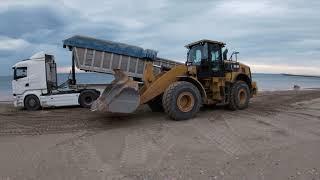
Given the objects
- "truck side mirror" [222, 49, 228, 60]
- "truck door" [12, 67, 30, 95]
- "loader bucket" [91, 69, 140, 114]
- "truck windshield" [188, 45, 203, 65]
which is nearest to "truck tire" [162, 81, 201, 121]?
"loader bucket" [91, 69, 140, 114]

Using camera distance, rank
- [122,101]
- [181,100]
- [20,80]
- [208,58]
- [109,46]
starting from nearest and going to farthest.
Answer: [122,101] → [181,100] → [208,58] → [109,46] → [20,80]

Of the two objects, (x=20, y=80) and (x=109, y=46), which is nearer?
(x=109, y=46)

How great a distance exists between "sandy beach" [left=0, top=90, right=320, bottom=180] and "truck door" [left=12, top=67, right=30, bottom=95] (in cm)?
602

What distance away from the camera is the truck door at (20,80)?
22203 millimetres

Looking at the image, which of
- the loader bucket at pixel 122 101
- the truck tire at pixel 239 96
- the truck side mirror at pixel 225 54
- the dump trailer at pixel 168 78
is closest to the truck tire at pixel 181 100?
the dump trailer at pixel 168 78

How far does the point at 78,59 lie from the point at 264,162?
43.9 ft

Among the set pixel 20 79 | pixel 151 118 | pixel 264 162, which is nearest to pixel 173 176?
pixel 264 162

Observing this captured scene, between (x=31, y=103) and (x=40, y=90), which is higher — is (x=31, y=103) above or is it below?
below

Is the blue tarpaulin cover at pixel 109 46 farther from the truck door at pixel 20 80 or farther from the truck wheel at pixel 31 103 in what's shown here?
the truck wheel at pixel 31 103

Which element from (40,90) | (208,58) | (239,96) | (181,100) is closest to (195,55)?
(208,58)

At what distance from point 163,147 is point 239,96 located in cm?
697

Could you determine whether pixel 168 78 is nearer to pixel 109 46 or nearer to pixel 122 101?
pixel 122 101

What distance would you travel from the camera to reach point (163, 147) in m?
11.4

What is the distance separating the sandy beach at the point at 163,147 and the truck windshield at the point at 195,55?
7.10 ft
